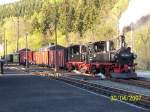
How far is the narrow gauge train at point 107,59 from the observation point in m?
38.0

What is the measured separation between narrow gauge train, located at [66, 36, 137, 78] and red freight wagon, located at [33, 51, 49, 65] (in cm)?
2416

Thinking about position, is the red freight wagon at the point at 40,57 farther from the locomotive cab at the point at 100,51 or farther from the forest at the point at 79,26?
the locomotive cab at the point at 100,51

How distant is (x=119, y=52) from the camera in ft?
125

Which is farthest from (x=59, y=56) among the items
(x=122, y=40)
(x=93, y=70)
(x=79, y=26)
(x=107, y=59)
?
(x=79, y=26)

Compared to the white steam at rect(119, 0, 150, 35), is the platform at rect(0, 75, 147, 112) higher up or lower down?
lower down

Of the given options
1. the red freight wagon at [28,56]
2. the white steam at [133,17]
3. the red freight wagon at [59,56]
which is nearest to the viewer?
the white steam at [133,17]

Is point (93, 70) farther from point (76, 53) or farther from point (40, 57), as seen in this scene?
point (40, 57)

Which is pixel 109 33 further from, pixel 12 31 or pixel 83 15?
pixel 12 31

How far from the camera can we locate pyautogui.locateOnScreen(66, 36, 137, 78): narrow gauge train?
38.0m

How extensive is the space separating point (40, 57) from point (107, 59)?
4082 centimetres

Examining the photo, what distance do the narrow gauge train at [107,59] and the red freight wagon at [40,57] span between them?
2416 cm

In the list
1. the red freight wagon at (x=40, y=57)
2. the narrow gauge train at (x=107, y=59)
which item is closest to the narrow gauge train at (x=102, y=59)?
the narrow gauge train at (x=107, y=59)
